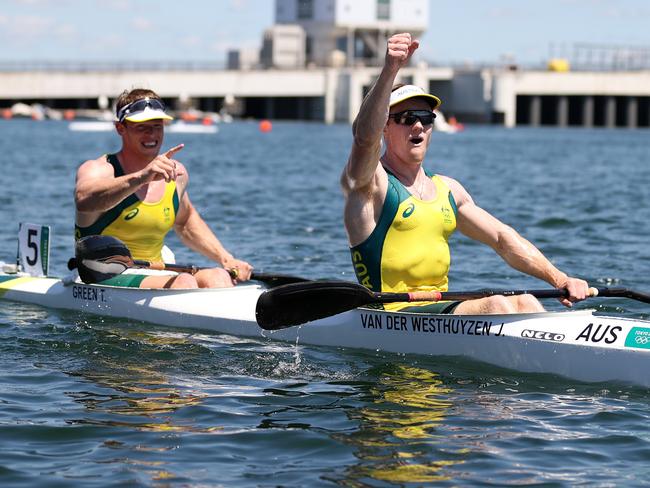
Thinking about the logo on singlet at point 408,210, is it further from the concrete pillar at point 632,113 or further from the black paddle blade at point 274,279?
the concrete pillar at point 632,113

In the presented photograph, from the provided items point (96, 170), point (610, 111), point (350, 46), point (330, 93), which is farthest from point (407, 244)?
point (350, 46)

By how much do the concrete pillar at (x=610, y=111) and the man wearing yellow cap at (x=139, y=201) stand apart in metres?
90.0

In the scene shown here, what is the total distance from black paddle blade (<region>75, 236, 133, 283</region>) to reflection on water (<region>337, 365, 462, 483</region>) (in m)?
2.93

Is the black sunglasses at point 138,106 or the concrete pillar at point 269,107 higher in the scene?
the black sunglasses at point 138,106

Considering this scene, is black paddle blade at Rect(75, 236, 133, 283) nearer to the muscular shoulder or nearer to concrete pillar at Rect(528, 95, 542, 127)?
the muscular shoulder

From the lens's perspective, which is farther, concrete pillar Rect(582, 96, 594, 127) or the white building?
the white building

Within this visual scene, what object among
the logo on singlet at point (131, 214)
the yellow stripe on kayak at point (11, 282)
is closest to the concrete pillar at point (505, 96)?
the yellow stripe on kayak at point (11, 282)

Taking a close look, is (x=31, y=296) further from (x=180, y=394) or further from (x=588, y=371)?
(x=588, y=371)

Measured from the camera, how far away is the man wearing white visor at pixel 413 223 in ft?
28.2

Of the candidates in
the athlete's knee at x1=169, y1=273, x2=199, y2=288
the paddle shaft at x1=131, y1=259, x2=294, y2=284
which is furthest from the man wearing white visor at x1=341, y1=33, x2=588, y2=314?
the athlete's knee at x1=169, y1=273, x2=199, y2=288

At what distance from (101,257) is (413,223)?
3.20m

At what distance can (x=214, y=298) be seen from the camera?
10.6 meters

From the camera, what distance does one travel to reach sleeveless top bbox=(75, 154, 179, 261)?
1069 cm

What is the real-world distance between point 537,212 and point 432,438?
17022 mm
